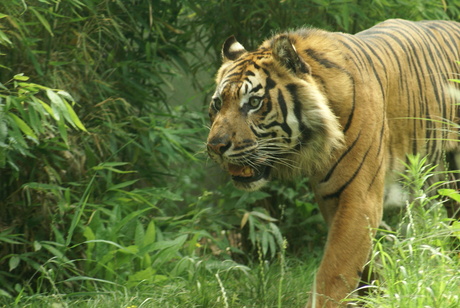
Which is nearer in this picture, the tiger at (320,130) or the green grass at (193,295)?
the tiger at (320,130)

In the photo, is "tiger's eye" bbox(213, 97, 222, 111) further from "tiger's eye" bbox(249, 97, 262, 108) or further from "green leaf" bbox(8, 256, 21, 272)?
"green leaf" bbox(8, 256, 21, 272)

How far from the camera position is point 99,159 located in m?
5.30

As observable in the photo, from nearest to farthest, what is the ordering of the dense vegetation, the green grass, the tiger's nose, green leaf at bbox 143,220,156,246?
A: the tiger's nose, the green grass, the dense vegetation, green leaf at bbox 143,220,156,246

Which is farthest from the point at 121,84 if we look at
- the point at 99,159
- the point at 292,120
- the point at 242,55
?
the point at 292,120

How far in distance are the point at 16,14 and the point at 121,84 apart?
4.25 ft

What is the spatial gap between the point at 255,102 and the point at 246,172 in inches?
14.7

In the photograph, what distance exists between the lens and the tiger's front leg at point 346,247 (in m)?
3.93

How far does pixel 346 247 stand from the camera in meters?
3.95

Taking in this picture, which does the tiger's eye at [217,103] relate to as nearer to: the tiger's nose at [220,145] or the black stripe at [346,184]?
the tiger's nose at [220,145]

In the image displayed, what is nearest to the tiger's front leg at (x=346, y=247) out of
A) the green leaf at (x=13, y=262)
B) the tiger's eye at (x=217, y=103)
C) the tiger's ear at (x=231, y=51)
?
the tiger's eye at (x=217, y=103)

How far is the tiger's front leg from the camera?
12.9 ft

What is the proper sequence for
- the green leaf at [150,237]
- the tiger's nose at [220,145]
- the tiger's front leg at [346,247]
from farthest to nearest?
1. the green leaf at [150,237]
2. the tiger's front leg at [346,247]
3. the tiger's nose at [220,145]

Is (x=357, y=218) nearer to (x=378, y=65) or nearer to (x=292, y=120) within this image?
(x=292, y=120)

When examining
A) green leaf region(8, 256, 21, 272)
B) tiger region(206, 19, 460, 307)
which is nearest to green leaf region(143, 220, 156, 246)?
green leaf region(8, 256, 21, 272)
